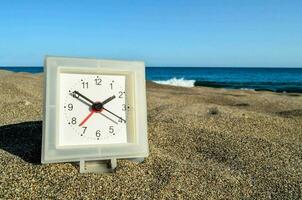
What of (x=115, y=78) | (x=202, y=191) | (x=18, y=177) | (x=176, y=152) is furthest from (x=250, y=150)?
(x=18, y=177)

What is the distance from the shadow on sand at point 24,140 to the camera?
3.18m

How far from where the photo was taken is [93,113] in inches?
121

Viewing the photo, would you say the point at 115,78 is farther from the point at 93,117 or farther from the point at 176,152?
the point at 176,152

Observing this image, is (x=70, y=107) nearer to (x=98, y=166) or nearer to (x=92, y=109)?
(x=92, y=109)

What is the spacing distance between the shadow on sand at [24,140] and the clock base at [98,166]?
1.07ft

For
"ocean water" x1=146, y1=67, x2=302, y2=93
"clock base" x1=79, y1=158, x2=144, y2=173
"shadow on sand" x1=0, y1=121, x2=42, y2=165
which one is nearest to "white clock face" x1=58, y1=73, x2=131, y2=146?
"clock base" x1=79, y1=158, x2=144, y2=173

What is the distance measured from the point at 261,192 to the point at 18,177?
5.63 feet

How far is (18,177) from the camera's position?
9.35 feet

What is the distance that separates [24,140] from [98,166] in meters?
0.94

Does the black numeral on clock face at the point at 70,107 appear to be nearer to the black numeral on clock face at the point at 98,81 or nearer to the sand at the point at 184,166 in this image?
the black numeral on clock face at the point at 98,81

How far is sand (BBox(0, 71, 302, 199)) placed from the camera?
2.83 m

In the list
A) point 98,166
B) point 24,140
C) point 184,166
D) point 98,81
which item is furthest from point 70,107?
point 184,166

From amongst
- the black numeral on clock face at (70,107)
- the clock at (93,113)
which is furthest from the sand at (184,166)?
the black numeral on clock face at (70,107)

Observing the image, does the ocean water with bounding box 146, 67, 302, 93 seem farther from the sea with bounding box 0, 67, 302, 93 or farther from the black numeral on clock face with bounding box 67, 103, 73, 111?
the black numeral on clock face with bounding box 67, 103, 73, 111
